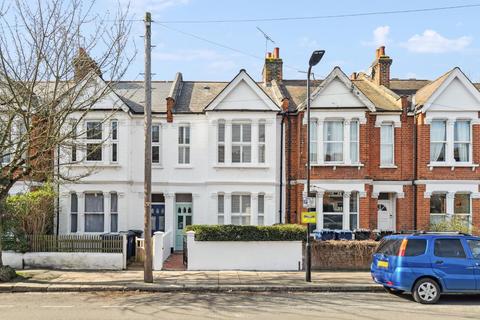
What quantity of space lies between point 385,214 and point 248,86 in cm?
898

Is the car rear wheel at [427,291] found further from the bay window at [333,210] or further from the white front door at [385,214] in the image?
the white front door at [385,214]

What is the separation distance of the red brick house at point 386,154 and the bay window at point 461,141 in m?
0.04

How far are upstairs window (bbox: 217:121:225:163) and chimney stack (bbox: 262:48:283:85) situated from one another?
5.22 meters

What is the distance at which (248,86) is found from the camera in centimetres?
2092

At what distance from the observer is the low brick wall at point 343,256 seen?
16.6 metres

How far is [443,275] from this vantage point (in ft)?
37.8

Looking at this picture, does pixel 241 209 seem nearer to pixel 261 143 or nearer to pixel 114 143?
pixel 261 143

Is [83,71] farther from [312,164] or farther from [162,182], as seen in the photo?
[312,164]

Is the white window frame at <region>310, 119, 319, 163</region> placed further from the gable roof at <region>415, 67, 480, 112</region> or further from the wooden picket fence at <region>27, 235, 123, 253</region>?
the wooden picket fence at <region>27, 235, 123, 253</region>

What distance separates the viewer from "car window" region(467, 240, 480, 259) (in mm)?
11741

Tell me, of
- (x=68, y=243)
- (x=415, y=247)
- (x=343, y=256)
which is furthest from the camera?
(x=343, y=256)

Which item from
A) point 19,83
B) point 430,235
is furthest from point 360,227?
point 19,83

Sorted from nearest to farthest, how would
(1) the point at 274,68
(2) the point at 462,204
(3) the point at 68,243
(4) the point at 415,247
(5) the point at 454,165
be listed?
(4) the point at 415,247, (3) the point at 68,243, (5) the point at 454,165, (2) the point at 462,204, (1) the point at 274,68

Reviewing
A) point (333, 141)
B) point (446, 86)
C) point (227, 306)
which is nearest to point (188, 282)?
point (227, 306)
